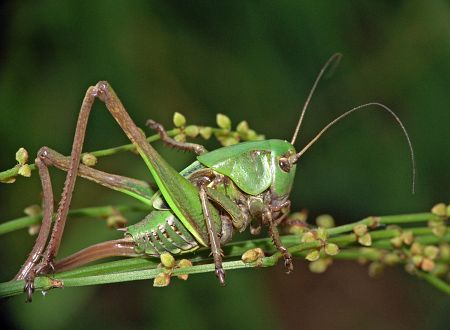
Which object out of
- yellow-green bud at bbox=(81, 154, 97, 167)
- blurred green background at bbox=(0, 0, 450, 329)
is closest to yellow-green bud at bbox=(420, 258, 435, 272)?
yellow-green bud at bbox=(81, 154, 97, 167)

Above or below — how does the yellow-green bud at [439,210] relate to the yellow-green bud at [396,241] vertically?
above

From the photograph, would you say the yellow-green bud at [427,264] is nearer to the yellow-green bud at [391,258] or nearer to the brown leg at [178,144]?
the yellow-green bud at [391,258]

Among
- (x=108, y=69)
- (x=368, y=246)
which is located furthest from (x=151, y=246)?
(x=108, y=69)

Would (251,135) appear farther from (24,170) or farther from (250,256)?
(24,170)

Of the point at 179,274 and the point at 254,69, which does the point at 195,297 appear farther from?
the point at 179,274

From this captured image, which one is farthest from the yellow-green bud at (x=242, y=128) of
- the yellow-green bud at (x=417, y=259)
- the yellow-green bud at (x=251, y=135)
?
the yellow-green bud at (x=417, y=259)

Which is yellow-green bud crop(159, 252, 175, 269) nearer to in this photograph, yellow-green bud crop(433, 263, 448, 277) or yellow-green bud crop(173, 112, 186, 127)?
yellow-green bud crop(173, 112, 186, 127)

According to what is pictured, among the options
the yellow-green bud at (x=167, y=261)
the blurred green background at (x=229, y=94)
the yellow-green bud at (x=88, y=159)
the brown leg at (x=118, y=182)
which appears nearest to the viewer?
the yellow-green bud at (x=167, y=261)
